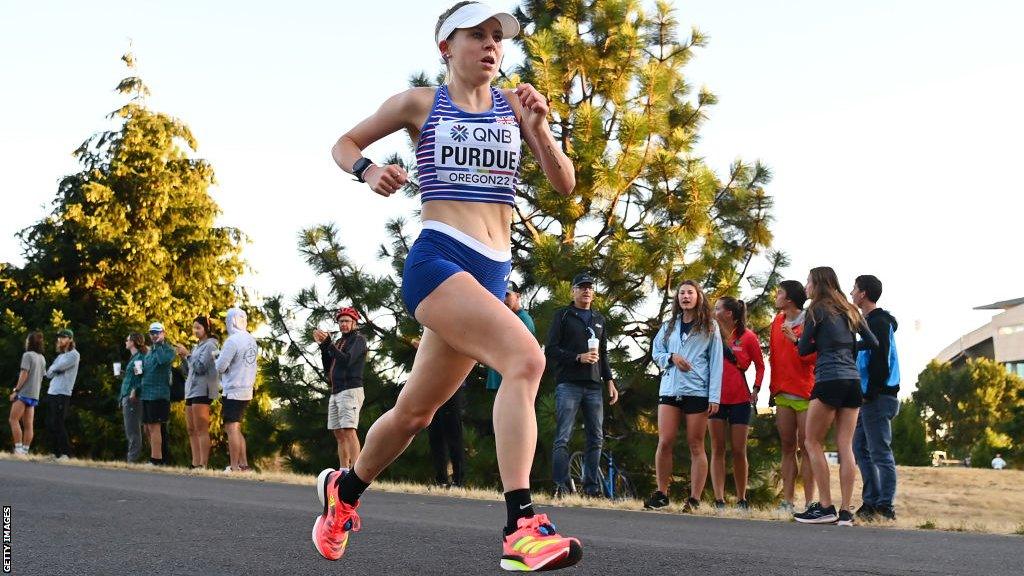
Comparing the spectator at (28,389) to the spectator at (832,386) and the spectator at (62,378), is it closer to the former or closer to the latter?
the spectator at (62,378)

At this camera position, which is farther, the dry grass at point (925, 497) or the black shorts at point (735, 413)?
the black shorts at point (735, 413)

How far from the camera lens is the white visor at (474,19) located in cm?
407

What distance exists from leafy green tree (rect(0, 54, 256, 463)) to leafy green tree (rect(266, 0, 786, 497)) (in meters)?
12.9

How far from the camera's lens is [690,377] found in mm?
9000


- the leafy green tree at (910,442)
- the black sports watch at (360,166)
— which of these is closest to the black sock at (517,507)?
the black sports watch at (360,166)

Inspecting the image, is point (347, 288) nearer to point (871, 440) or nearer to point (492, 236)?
point (871, 440)

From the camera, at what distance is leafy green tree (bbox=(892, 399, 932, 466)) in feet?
144

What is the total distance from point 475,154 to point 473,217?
0.22 m

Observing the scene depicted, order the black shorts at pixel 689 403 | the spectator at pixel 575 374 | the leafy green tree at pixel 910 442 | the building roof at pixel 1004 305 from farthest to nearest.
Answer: the building roof at pixel 1004 305 < the leafy green tree at pixel 910 442 < the spectator at pixel 575 374 < the black shorts at pixel 689 403

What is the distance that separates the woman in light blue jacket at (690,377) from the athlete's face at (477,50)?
206 inches

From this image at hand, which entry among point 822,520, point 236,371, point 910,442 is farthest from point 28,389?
point 910,442

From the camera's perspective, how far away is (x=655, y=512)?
8.73m

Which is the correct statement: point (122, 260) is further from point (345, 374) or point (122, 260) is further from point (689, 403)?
point (689, 403)

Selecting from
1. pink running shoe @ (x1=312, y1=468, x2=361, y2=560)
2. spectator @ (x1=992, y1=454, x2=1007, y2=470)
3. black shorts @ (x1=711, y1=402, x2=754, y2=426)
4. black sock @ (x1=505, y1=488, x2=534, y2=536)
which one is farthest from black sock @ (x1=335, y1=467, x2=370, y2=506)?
spectator @ (x1=992, y1=454, x2=1007, y2=470)
